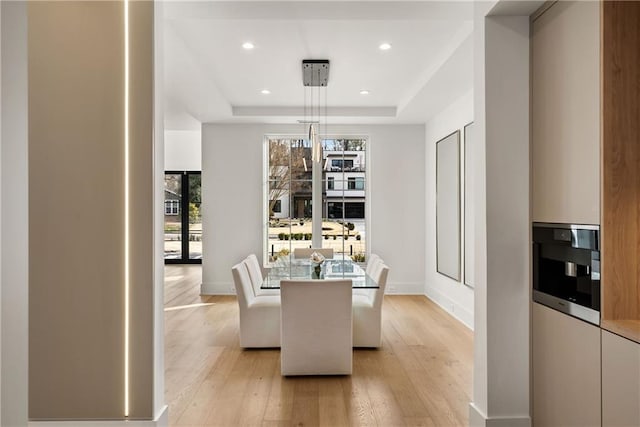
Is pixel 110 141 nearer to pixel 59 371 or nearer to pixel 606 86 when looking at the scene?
pixel 59 371

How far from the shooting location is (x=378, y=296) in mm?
4059

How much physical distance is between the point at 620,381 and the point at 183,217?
10376mm

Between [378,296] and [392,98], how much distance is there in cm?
299

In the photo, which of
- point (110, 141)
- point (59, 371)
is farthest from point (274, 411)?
point (110, 141)

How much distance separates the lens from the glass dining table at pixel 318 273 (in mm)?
3770

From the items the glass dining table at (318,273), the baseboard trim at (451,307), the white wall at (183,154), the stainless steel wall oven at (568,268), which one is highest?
the white wall at (183,154)

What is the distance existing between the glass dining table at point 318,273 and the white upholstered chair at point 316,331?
0.31 m

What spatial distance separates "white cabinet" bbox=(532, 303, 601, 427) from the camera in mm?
1927

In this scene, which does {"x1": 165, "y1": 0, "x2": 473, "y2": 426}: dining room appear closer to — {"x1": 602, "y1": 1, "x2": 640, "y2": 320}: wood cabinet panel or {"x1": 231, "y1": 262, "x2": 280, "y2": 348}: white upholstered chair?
{"x1": 231, "y1": 262, "x2": 280, "y2": 348}: white upholstered chair

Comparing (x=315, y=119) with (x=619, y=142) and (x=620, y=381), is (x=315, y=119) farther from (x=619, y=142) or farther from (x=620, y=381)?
(x=620, y=381)

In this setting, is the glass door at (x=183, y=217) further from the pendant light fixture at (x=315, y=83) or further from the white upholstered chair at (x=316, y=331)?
the white upholstered chair at (x=316, y=331)

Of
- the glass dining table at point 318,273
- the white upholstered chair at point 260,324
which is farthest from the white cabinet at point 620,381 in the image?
the white upholstered chair at point 260,324

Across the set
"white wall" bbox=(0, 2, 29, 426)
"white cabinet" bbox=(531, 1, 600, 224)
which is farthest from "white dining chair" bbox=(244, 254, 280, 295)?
"white wall" bbox=(0, 2, 29, 426)

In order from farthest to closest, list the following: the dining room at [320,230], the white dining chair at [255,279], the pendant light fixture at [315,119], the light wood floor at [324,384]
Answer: the white dining chair at [255,279] → the pendant light fixture at [315,119] → the dining room at [320,230] → the light wood floor at [324,384]
